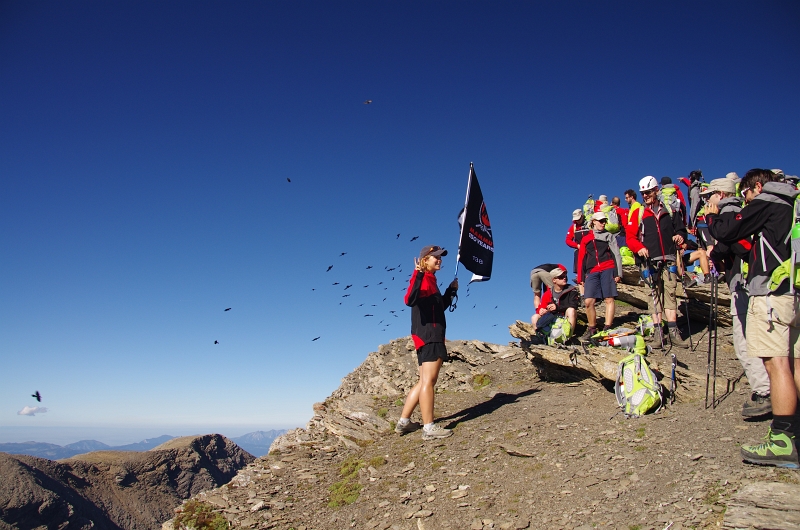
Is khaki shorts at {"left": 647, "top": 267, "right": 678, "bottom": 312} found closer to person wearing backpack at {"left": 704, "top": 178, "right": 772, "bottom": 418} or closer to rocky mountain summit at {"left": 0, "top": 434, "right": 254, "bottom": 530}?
person wearing backpack at {"left": 704, "top": 178, "right": 772, "bottom": 418}

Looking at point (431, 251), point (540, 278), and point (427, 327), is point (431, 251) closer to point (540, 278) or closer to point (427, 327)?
point (427, 327)

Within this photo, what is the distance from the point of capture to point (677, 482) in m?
5.79

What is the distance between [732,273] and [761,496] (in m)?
3.14

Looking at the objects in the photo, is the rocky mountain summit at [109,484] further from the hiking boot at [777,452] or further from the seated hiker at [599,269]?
the hiking boot at [777,452]

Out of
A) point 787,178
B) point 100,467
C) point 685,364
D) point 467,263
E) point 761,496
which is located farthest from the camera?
point 100,467

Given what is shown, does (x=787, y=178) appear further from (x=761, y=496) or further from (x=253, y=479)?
(x=253, y=479)

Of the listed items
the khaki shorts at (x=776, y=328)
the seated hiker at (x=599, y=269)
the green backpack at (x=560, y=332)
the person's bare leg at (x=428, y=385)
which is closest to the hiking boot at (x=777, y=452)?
the khaki shorts at (x=776, y=328)

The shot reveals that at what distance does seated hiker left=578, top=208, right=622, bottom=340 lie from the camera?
39.5 feet

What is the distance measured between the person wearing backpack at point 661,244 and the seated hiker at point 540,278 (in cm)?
239

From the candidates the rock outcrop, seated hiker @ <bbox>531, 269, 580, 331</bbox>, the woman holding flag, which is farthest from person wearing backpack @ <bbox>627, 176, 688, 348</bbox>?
the rock outcrop

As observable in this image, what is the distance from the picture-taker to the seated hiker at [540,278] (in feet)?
46.8

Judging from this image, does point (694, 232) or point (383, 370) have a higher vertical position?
point (694, 232)

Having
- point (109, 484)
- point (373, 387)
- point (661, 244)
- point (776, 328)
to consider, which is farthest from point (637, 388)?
point (109, 484)

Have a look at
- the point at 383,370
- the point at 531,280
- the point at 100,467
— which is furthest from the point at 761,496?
the point at 100,467
